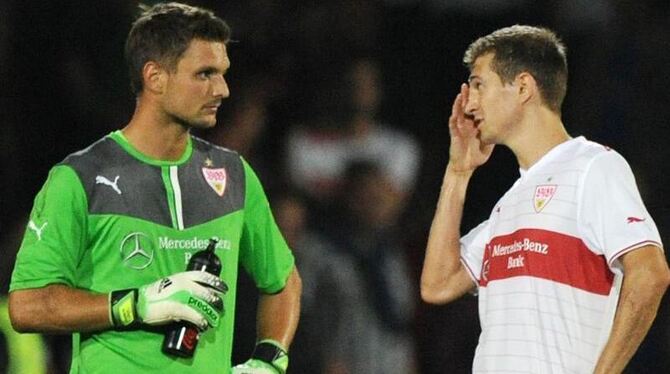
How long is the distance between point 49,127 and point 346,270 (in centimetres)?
204

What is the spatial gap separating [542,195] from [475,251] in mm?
532

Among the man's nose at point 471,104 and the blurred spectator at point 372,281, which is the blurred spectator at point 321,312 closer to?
the blurred spectator at point 372,281

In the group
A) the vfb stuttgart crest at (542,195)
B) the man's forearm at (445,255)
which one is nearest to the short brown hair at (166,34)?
the man's forearm at (445,255)

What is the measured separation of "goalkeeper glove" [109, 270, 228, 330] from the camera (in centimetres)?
448

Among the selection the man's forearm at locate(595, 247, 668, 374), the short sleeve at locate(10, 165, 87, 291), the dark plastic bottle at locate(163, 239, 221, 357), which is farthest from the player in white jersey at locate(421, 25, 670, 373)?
the short sleeve at locate(10, 165, 87, 291)

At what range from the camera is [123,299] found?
4504mm

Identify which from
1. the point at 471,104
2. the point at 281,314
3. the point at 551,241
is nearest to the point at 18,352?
the point at 281,314

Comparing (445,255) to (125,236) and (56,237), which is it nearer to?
(125,236)

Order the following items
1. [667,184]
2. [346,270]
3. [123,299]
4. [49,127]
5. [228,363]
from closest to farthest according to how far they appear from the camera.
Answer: [123,299]
[228,363]
[346,270]
[49,127]
[667,184]

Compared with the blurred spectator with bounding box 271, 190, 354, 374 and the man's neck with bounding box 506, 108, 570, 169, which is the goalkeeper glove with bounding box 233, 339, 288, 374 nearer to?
the man's neck with bounding box 506, 108, 570, 169

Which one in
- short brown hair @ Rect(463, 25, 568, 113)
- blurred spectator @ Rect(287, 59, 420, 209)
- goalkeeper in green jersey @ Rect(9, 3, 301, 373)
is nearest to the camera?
goalkeeper in green jersey @ Rect(9, 3, 301, 373)

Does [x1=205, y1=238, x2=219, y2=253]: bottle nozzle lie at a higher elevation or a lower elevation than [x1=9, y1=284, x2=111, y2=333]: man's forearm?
higher

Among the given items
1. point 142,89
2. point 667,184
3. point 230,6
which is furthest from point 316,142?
point 142,89

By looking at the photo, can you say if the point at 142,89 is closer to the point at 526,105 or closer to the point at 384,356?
the point at 526,105
